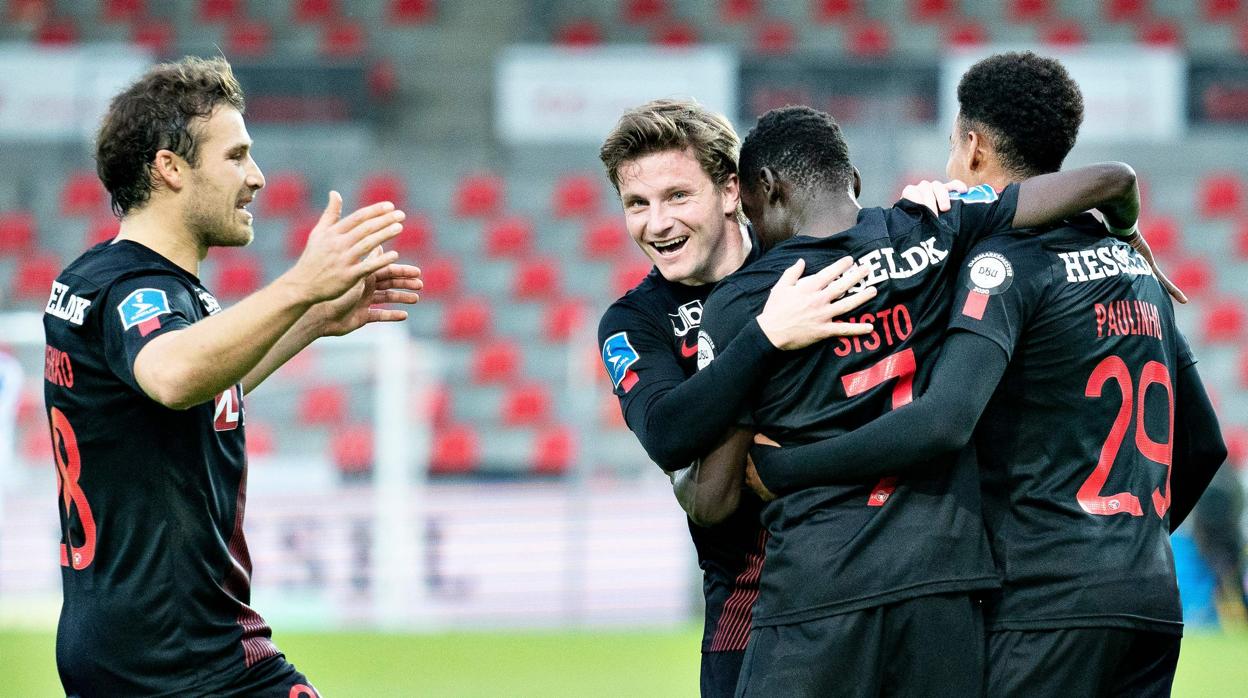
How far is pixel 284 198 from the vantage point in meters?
14.4

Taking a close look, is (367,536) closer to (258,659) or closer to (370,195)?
(370,195)

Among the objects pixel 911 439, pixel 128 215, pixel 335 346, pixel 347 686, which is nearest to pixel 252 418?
pixel 335 346

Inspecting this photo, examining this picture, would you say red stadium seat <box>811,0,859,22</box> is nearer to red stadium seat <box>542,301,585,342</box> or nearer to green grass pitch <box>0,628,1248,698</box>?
red stadium seat <box>542,301,585,342</box>

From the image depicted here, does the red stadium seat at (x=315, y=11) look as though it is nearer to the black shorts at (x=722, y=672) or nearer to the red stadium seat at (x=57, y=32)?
the red stadium seat at (x=57, y=32)

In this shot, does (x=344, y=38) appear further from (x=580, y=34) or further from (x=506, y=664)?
(x=506, y=664)

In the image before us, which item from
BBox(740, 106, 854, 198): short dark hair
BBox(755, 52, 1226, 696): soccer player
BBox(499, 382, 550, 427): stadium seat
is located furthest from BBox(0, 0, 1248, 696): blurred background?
BBox(740, 106, 854, 198): short dark hair

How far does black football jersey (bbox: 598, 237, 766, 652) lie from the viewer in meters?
3.19

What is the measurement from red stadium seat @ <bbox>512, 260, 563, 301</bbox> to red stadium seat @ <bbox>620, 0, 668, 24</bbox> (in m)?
2.82

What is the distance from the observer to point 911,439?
Answer: 274 cm

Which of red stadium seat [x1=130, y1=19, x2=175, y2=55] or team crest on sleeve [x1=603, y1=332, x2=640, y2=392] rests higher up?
red stadium seat [x1=130, y1=19, x2=175, y2=55]

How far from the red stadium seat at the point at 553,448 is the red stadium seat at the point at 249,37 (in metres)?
5.04

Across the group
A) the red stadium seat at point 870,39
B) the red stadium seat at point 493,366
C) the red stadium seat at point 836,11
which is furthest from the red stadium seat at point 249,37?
the red stadium seat at point 870,39

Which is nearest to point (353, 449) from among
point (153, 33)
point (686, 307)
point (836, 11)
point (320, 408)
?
point (320, 408)

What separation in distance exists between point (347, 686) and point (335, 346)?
3884 millimetres
